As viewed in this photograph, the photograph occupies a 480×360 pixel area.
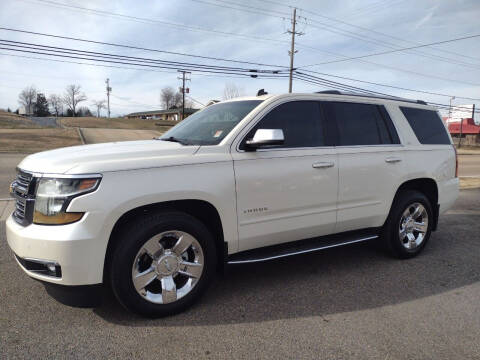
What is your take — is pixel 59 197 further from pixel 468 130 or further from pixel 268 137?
pixel 468 130

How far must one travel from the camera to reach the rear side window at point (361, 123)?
3.89m

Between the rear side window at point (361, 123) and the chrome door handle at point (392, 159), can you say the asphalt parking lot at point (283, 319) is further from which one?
the rear side window at point (361, 123)

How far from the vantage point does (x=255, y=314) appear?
9.98 ft

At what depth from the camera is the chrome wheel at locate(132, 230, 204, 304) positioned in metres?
2.84

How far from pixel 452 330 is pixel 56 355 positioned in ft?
9.62

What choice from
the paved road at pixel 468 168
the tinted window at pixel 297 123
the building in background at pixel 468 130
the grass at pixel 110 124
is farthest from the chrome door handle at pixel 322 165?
the building in background at pixel 468 130

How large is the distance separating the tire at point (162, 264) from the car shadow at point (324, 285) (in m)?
0.15

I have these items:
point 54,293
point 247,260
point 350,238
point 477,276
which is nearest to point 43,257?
point 54,293

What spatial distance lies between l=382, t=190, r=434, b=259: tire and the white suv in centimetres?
2

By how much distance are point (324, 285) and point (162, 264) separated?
168 cm

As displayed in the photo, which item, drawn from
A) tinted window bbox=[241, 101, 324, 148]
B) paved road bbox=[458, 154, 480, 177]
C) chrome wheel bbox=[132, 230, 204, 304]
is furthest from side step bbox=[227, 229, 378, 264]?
paved road bbox=[458, 154, 480, 177]

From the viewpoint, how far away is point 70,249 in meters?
2.52

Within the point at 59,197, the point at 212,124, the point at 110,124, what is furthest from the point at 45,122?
the point at 59,197

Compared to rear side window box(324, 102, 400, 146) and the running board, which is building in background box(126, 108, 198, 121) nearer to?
rear side window box(324, 102, 400, 146)
